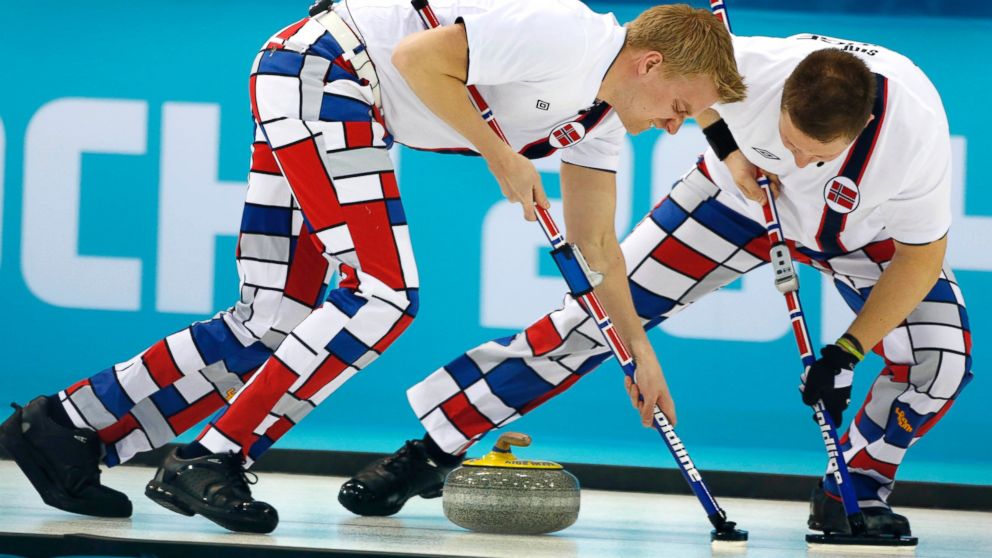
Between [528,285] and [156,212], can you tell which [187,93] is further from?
[528,285]

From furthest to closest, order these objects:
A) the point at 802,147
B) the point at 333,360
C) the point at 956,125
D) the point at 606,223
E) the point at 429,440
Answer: the point at 956,125
the point at 429,440
the point at 606,223
the point at 802,147
the point at 333,360

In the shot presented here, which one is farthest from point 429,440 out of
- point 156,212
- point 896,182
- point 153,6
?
point 153,6

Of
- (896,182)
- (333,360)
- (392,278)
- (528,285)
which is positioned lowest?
(528,285)

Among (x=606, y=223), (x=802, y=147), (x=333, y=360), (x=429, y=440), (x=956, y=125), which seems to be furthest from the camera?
(x=956, y=125)

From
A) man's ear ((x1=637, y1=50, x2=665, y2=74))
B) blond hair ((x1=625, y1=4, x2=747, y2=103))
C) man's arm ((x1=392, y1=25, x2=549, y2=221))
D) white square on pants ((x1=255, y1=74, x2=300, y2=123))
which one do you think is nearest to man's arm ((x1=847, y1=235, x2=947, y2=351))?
blond hair ((x1=625, y1=4, x2=747, y2=103))

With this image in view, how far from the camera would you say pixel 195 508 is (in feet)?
7.00

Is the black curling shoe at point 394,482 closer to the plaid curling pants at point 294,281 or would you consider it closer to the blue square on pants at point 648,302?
the plaid curling pants at point 294,281

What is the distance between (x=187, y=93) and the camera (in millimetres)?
4430

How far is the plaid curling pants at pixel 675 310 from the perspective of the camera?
2.67 m

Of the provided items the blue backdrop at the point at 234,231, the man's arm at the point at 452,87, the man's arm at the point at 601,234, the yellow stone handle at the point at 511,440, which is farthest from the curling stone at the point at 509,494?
the blue backdrop at the point at 234,231

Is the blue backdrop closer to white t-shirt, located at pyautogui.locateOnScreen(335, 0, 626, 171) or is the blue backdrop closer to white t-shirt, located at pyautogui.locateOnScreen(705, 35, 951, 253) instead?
white t-shirt, located at pyautogui.locateOnScreen(705, 35, 951, 253)

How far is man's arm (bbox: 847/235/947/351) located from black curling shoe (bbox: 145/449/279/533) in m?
1.24

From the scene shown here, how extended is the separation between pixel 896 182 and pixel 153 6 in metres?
3.06

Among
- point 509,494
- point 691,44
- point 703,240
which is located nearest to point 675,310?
point 703,240
